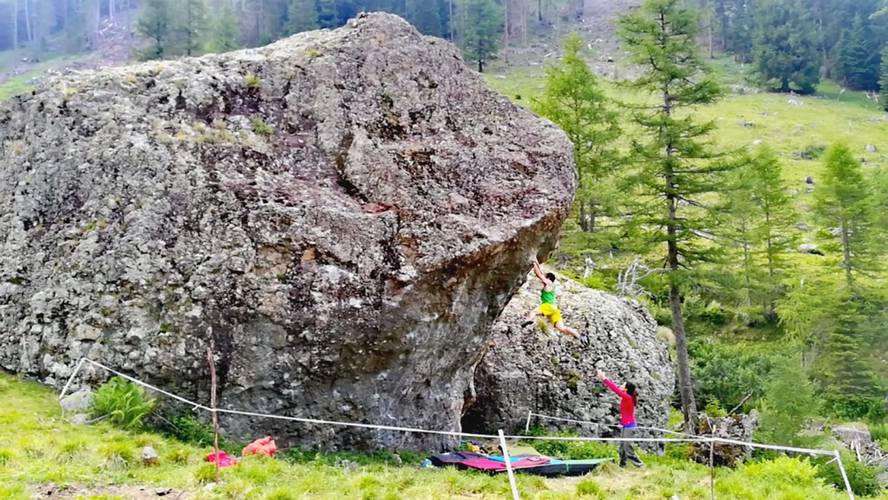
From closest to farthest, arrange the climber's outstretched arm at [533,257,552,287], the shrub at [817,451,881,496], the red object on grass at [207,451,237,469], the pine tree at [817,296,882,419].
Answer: the red object on grass at [207,451,237,469] → the climber's outstretched arm at [533,257,552,287] → the shrub at [817,451,881,496] → the pine tree at [817,296,882,419]

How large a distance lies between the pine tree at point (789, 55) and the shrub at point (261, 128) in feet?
298

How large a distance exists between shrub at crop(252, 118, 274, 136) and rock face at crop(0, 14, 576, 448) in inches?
1.7

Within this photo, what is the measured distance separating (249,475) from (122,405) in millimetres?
2965

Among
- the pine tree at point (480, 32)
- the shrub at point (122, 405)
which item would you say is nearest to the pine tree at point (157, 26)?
the pine tree at point (480, 32)

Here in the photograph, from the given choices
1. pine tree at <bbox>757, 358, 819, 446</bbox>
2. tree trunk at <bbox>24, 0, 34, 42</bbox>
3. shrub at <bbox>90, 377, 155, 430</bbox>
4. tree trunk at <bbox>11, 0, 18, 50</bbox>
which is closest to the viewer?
shrub at <bbox>90, 377, 155, 430</bbox>

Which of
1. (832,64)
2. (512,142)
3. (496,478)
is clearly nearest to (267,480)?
(496,478)

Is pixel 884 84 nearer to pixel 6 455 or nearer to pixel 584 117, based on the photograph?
pixel 584 117

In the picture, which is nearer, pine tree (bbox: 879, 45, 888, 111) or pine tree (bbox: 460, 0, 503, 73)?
pine tree (bbox: 879, 45, 888, 111)

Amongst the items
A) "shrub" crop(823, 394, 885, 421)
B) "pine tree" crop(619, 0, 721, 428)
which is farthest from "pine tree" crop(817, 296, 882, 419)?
"pine tree" crop(619, 0, 721, 428)

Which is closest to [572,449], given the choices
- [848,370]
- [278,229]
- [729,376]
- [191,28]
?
[278,229]

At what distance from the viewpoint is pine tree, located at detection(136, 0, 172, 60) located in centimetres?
6550

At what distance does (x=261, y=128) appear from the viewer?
1330cm

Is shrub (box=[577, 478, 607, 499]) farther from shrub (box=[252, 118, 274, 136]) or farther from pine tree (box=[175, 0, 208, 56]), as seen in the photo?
pine tree (box=[175, 0, 208, 56])

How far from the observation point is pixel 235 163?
1263 cm
